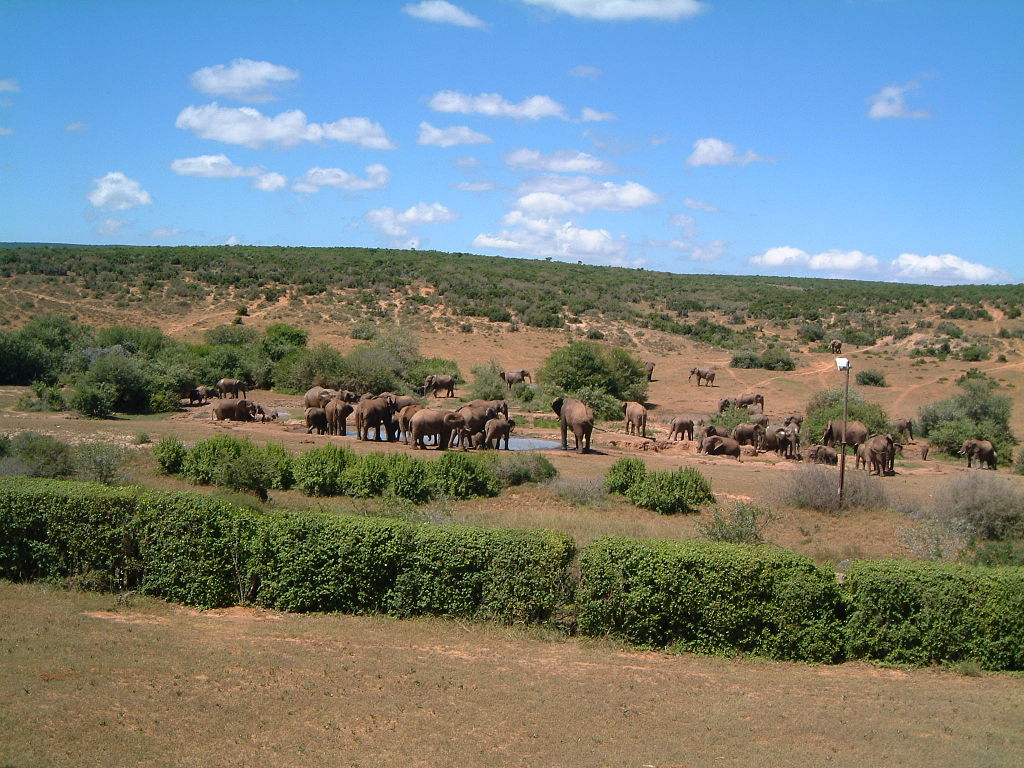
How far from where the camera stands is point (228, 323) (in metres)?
62.7

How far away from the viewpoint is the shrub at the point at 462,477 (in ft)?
71.6

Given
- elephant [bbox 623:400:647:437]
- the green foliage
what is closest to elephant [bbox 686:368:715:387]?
the green foliage

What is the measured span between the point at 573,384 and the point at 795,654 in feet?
104

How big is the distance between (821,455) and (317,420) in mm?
15878

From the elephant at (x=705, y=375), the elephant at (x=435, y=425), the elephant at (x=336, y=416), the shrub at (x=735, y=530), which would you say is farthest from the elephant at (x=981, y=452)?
the elephant at (x=336, y=416)

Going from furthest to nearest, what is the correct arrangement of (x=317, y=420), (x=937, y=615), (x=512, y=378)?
(x=512, y=378) < (x=317, y=420) < (x=937, y=615)

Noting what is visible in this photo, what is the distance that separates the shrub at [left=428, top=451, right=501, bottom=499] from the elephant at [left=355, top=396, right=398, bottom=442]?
6.75m

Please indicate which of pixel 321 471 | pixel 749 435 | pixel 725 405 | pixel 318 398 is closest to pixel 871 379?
pixel 725 405

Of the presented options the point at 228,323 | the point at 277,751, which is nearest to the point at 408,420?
the point at 277,751

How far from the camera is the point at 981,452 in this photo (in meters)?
32.3

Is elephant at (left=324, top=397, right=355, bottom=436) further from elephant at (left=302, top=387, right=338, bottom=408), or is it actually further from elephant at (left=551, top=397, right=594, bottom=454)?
elephant at (left=551, top=397, right=594, bottom=454)

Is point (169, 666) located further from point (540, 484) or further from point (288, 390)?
point (288, 390)

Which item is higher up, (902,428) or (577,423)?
(577,423)

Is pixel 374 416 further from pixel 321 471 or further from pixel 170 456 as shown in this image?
pixel 170 456
